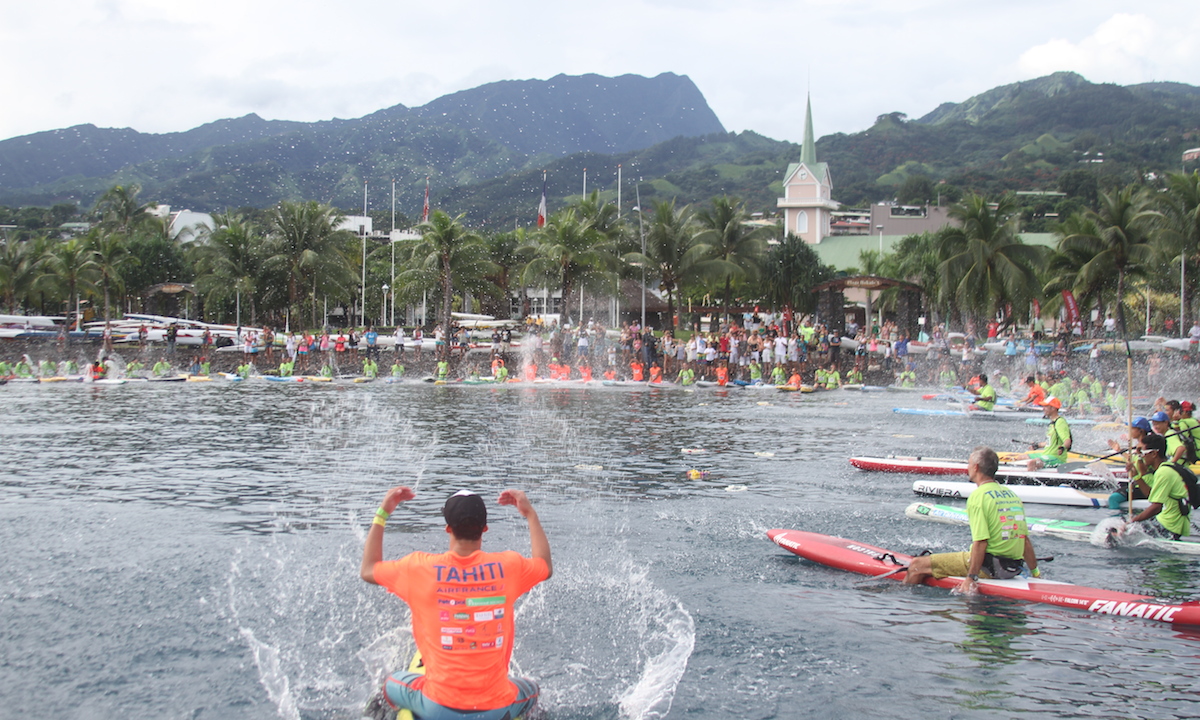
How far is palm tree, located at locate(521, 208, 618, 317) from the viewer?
47.2 metres

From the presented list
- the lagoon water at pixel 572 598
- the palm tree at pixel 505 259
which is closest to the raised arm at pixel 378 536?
the lagoon water at pixel 572 598

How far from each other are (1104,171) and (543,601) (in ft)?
578

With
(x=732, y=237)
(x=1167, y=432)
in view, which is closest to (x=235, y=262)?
(x=732, y=237)

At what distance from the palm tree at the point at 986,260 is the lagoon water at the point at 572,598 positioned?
26.4 metres

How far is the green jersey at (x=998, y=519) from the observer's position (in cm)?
870

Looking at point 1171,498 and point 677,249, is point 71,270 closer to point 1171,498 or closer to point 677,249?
point 677,249

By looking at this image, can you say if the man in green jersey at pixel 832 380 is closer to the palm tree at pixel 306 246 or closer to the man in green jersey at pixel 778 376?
the man in green jersey at pixel 778 376

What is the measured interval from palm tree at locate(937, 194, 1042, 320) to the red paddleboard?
3663 centimetres

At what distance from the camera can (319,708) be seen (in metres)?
7.18

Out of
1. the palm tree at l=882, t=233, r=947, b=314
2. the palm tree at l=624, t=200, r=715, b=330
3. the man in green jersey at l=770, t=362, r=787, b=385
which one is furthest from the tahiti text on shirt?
the palm tree at l=882, t=233, r=947, b=314

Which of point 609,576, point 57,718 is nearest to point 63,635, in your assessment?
point 57,718

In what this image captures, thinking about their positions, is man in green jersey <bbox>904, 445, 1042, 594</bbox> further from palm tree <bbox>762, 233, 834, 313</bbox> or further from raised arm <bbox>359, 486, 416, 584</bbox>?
palm tree <bbox>762, 233, 834, 313</bbox>

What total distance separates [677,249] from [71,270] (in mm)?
35639

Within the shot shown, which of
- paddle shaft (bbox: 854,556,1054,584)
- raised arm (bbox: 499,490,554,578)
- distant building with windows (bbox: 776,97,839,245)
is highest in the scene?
distant building with windows (bbox: 776,97,839,245)
